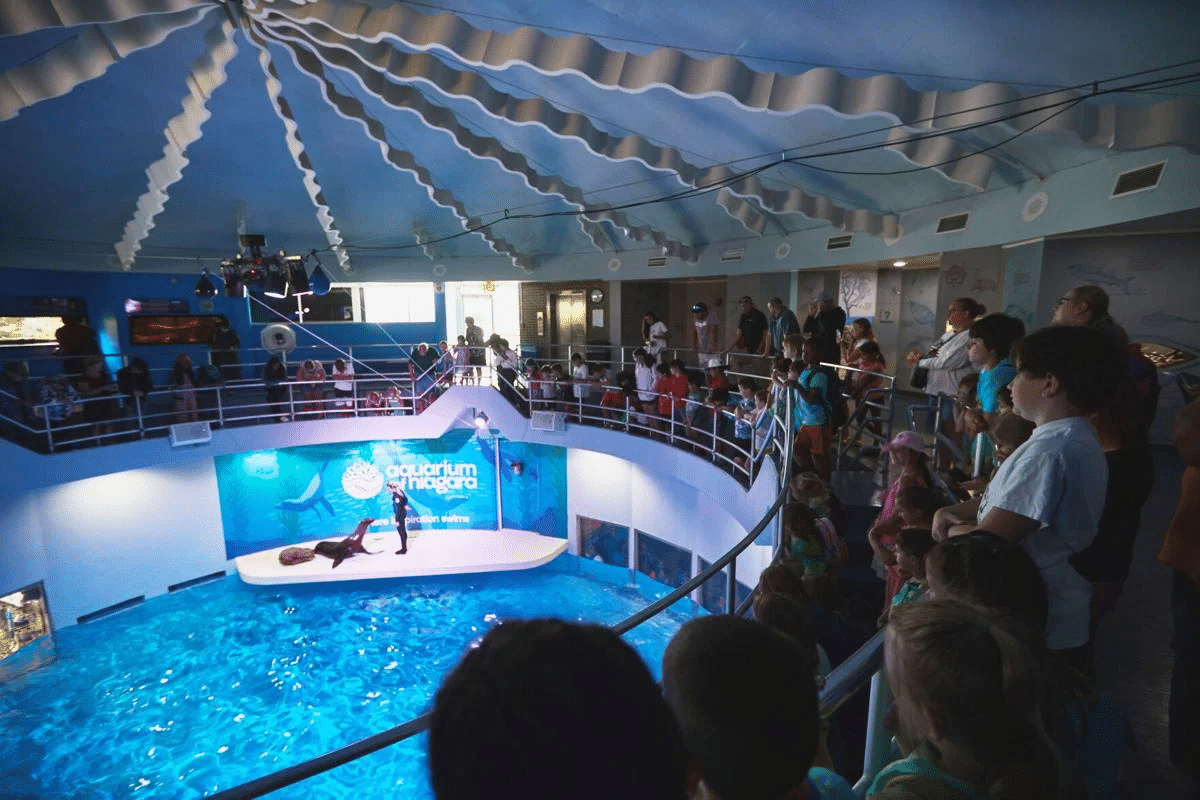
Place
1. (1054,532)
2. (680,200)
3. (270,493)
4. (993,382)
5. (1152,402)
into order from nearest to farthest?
(1054,532)
(1152,402)
(993,382)
(680,200)
(270,493)

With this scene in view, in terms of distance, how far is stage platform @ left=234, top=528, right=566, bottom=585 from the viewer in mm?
11531

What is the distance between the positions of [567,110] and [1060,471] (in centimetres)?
742

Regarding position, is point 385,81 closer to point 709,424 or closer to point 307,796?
point 709,424

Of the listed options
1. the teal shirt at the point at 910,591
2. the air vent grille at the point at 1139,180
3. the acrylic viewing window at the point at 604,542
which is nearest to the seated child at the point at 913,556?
the teal shirt at the point at 910,591

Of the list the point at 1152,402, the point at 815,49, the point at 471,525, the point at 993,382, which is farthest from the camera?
the point at 471,525

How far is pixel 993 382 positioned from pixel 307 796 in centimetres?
855

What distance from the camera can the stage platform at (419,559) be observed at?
11.5 metres

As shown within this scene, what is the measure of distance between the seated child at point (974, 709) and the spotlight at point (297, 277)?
11788 mm

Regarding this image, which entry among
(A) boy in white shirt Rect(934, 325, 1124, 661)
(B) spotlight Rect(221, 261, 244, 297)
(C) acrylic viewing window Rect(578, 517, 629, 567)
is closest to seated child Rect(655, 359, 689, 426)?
(C) acrylic viewing window Rect(578, 517, 629, 567)

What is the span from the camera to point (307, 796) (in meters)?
7.16

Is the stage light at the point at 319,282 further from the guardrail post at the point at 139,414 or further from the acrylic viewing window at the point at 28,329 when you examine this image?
the acrylic viewing window at the point at 28,329

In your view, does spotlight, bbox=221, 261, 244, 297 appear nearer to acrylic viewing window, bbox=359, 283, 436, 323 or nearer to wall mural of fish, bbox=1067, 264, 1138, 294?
acrylic viewing window, bbox=359, 283, 436, 323

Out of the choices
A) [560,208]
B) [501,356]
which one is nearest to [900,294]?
[560,208]

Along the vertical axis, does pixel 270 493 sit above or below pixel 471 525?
above
